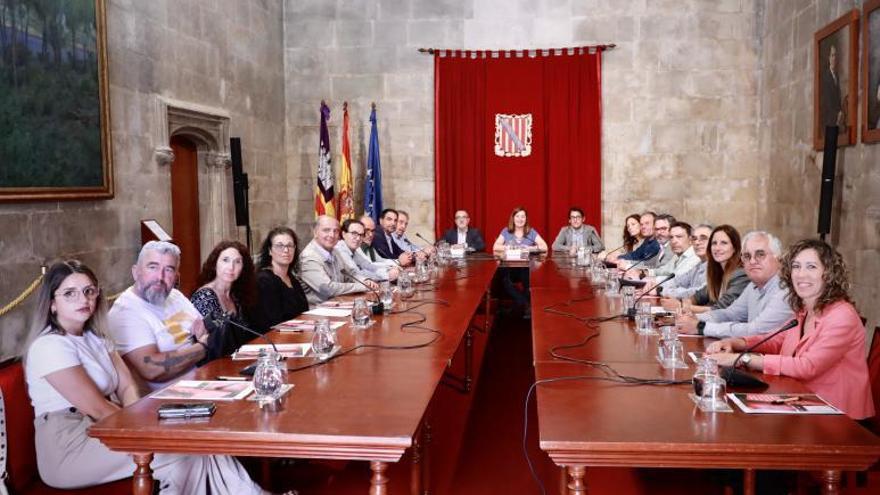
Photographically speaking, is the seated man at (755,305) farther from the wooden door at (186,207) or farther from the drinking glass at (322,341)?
the wooden door at (186,207)

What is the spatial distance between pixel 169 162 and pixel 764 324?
4.91 meters

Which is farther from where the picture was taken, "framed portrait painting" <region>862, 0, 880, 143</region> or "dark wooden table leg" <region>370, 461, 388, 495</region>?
"framed portrait painting" <region>862, 0, 880, 143</region>

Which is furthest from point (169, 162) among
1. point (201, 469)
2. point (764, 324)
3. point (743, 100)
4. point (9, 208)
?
point (743, 100)

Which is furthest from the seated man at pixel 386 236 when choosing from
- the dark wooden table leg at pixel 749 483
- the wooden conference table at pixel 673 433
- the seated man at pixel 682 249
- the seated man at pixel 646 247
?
the dark wooden table leg at pixel 749 483

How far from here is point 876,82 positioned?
5.68m

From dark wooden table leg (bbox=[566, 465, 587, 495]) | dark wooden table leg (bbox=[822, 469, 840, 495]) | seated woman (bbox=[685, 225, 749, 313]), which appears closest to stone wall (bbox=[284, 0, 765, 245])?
seated woman (bbox=[685, 225, 749, 313])

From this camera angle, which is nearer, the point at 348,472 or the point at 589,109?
the point at 348,472

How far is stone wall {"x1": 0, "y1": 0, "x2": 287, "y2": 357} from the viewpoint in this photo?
477 centimetres

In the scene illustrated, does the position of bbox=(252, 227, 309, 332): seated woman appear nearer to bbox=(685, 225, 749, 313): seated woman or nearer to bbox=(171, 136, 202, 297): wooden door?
bbox=(685, 225, 749, 313): seated woman

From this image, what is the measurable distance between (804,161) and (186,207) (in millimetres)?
5877

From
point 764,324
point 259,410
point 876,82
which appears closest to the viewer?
point 259,410

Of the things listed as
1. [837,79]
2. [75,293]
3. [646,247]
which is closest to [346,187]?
[646,247]

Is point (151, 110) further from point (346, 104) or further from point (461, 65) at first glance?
point (461, 65)

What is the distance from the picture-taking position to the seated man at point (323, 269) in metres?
4.84
